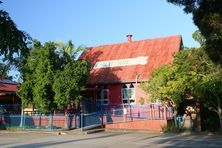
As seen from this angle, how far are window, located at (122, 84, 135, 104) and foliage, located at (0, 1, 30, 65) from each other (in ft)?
89.8

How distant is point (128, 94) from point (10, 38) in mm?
28029

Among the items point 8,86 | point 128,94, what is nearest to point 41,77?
point 128,94

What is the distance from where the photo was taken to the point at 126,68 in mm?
34281

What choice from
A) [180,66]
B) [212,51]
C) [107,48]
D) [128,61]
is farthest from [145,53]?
[212,51]

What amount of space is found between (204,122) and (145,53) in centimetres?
1030

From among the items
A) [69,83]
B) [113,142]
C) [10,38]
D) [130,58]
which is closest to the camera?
[10,38]

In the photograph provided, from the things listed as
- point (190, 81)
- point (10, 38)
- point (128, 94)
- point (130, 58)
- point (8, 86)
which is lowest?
point (10, 38)

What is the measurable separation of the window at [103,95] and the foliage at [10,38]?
28.6 m

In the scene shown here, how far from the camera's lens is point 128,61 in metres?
35.2

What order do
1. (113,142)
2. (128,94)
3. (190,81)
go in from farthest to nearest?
(128,94)
(190,81)
(113,142)

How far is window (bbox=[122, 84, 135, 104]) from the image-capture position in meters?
32.5

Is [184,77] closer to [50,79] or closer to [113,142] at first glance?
[113,142]

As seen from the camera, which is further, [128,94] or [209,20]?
[128,94]

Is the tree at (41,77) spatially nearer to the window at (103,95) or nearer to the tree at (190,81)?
the window at (103,95)
